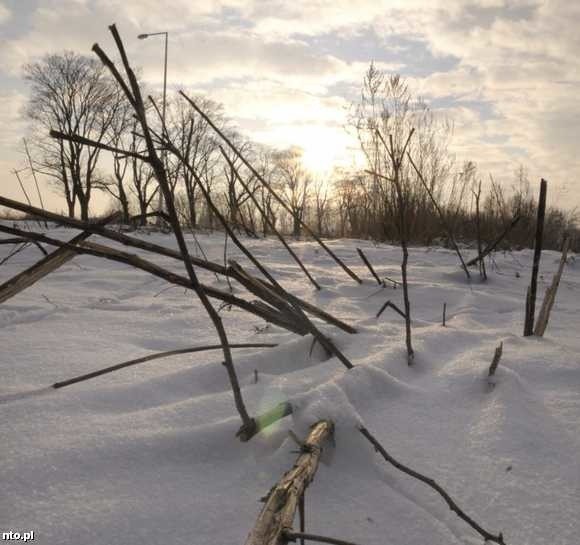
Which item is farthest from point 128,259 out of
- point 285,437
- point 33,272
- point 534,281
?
point 534,281

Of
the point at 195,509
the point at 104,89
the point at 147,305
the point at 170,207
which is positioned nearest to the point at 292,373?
the point at 195,509

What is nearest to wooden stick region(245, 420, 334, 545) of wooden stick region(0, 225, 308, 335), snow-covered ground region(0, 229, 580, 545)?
snow-covered ground region(0, 229, 580, 545)

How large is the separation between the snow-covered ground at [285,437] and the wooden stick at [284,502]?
66mm

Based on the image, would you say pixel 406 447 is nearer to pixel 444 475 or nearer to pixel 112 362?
pixel 444 475

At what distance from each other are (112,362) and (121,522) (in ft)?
1.97

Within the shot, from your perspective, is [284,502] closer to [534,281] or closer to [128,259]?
[128,259]

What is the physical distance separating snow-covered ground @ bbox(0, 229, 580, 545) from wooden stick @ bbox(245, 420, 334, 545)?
7 centimetres

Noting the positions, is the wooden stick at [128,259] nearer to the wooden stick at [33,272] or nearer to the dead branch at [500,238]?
the wooden stick at [33,272]

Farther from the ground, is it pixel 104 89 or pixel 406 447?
pixel 104 89

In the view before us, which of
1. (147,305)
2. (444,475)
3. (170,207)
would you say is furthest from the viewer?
(147,305)

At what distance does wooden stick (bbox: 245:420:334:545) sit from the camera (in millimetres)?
354

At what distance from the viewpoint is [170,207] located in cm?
51

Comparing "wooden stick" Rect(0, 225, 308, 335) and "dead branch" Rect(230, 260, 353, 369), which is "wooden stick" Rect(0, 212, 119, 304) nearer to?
"wooden stick" Rect(0, 225, 308, 335)

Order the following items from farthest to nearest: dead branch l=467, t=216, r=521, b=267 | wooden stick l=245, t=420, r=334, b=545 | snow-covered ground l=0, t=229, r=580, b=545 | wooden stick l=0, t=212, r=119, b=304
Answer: dead branch l=467, t=216, r=521, b=267 → wooden stick l=0, t=212, r=119, b=304 → snow-covered ground l=0, t=229, r=580, b=545 → wooden stick l=245, t=420, r=334, b=545
